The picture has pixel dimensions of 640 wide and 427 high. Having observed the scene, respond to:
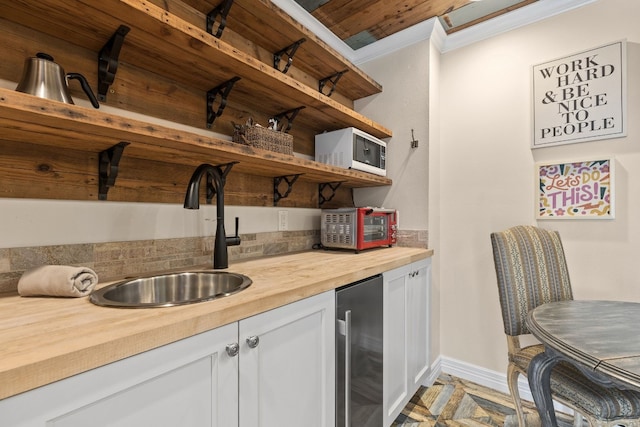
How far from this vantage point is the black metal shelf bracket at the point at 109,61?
1.08 meters

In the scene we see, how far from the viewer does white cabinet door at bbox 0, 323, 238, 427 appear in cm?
53

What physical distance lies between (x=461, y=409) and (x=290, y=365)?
144 cm

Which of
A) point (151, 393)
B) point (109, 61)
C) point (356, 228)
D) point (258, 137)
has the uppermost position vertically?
point (109, 61)

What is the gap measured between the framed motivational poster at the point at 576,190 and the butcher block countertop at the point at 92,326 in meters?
1.58

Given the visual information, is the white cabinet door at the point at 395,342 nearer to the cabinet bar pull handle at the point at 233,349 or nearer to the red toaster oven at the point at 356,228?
the red toaster oven at the point at 356,228

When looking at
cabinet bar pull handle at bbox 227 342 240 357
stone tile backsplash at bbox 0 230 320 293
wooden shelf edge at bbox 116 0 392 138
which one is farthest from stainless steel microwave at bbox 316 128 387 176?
cabinet bar pull handle at bbox 227 342 240 357

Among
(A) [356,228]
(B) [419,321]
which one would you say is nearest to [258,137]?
(A) [356,228]

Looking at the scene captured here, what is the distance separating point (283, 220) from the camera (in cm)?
195

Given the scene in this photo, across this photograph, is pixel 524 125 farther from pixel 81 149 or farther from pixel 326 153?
pixel 81 149

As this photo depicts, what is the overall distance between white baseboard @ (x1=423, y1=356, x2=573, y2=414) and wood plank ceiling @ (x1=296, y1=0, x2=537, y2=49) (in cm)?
241

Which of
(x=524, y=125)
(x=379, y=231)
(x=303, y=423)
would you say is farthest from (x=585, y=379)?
(x=524, y=125)

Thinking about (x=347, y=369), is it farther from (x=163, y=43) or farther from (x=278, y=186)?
(x=163, y=43)

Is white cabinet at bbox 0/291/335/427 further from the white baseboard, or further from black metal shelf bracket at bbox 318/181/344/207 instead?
the white baseboard

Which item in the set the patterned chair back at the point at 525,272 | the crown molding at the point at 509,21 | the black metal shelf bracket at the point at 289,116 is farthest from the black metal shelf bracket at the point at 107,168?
the crown molding at the point at 509,21
